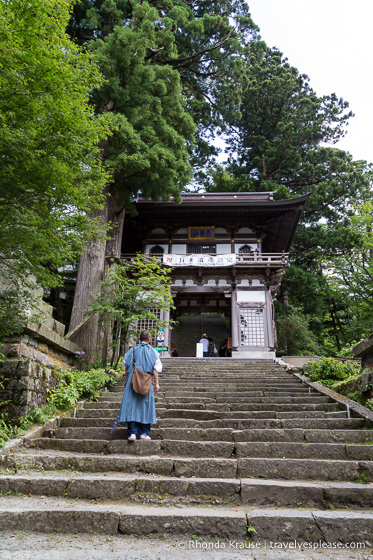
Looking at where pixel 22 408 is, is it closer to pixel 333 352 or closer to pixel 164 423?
pixel 164 423

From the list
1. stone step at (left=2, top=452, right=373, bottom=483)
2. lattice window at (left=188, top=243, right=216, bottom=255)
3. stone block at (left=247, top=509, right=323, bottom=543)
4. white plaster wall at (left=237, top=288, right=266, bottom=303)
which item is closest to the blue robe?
stone step at (left=2, top=452, right=373, bottom=483)

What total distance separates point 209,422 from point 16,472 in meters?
2.53

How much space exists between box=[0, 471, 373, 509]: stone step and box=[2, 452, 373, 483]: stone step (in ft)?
0.66

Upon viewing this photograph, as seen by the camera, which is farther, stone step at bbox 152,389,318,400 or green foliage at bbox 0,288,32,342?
stone step at bbox 152,389,318,400

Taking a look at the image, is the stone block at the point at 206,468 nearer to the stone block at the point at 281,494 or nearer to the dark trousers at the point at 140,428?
the stone block at the point at 281,494

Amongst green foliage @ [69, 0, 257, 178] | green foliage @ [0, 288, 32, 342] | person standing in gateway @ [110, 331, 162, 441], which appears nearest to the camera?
person standing in gateway @ [110, 331, 162, 441]

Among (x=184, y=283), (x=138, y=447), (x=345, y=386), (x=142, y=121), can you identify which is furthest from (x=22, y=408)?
Answer: (x=184, y=283)

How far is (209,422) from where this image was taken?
539cm

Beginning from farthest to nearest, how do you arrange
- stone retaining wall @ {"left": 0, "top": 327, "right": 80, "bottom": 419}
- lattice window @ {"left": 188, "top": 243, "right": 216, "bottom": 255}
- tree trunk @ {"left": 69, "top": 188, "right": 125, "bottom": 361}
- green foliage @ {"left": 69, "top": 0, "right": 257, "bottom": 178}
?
lattice window @ {"left": 188, "top": 243, "right": 216, "bottom": 255} → green foliage @ {"left": 69, "top": 0, "right": 257, "bottom": 178} → tree trunk @ {"left": 69, "top": 188, "right": 125, "bottom": 361} → stone retaining wall @ {"left": 0, "top": 327, "right": 80, "bottom": 419}

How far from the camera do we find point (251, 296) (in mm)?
17078

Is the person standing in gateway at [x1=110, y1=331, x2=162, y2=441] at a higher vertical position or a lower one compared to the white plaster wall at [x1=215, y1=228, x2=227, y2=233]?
lower

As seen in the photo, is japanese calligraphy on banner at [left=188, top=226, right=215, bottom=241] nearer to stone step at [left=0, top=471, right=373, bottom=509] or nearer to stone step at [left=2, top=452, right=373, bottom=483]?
stone step at [left=2, top=452, right=373, bottom=483]

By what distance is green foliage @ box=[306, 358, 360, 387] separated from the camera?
7.84 m

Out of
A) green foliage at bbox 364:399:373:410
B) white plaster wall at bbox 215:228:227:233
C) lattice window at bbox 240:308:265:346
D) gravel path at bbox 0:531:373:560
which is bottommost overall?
gravel path at bbox 0:531:373:560
